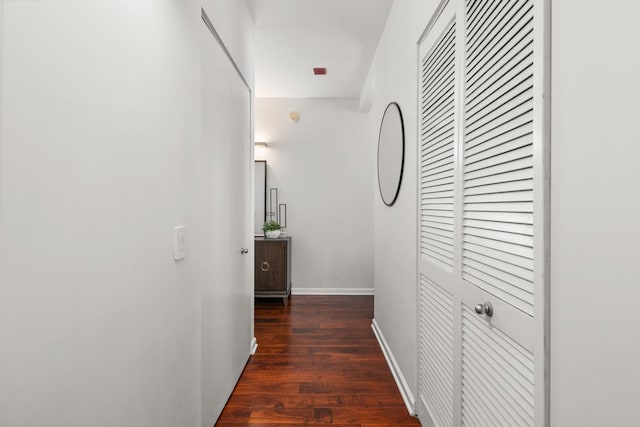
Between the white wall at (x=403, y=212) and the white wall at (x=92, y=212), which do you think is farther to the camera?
the white wall at (x=403, y=212)

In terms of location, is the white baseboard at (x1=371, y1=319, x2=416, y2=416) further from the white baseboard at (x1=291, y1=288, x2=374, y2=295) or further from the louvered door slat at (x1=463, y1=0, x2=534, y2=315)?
the white baseboard at (x1=291, y1=288, x2=374, y2=295)

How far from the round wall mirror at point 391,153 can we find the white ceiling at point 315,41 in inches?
28.0

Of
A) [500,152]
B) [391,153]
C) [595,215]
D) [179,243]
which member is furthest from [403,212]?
[595,215]

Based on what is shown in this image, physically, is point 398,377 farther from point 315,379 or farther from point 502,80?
point 502,80

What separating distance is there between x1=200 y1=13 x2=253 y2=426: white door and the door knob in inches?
44.8

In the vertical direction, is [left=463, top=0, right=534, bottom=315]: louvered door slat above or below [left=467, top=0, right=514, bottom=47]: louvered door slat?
below

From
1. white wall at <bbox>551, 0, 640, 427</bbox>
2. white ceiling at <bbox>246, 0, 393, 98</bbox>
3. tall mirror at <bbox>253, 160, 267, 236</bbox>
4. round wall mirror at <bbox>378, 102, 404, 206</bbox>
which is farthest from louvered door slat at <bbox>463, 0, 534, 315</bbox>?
tall mirror at <bbox>253, 160, 267, 236</bbox>

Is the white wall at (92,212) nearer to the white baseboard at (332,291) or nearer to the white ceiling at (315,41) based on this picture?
the white ceiling at (315,41)

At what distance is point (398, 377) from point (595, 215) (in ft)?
6.40

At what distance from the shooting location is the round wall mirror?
2.32 m

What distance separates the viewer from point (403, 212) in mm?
2238

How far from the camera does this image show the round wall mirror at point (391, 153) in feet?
7.61

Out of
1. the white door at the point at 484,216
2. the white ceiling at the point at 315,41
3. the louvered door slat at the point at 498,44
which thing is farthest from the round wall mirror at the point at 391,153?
the louvered door slat at the point at 498,44

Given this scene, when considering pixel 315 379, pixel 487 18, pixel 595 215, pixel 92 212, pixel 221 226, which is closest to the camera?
pixel 595 215
